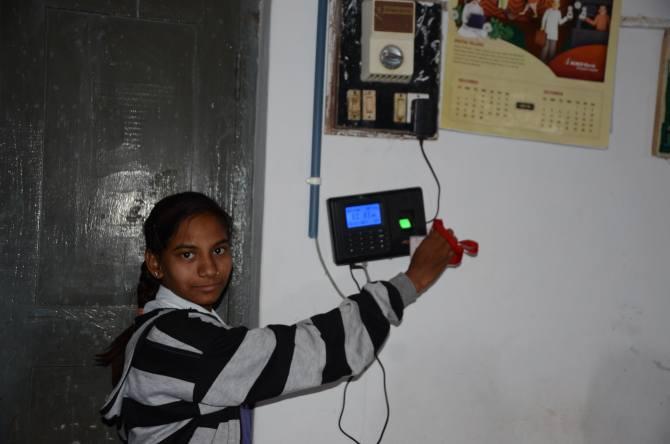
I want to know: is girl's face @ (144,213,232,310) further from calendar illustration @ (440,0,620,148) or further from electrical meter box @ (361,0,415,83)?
calendar illustration @ (440,0,620,148)

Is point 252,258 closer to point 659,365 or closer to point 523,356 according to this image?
point 523,356

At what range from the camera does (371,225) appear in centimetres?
139

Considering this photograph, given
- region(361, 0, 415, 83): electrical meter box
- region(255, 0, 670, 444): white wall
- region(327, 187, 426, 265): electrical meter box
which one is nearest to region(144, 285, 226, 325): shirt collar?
region(255, 0, 670, 444): white wall

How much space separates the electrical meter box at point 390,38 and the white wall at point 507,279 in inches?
6.0

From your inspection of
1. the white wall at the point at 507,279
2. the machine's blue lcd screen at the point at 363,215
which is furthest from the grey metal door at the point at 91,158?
the machine's blue lcd screen at the point at 363,215

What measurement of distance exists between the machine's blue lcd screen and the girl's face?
1.05 feet

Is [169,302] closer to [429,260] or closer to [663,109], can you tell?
[429,260]

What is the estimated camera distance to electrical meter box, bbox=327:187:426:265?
138 cm

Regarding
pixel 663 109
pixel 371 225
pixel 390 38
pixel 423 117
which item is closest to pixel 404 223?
pixel 371 225

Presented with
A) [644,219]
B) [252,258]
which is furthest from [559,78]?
[252,258]

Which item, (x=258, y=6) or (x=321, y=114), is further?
(x=258, y=6)

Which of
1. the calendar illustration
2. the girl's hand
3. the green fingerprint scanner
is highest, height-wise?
the calendar illustration

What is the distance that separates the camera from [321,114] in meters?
1.40

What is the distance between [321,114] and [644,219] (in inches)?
34.8
